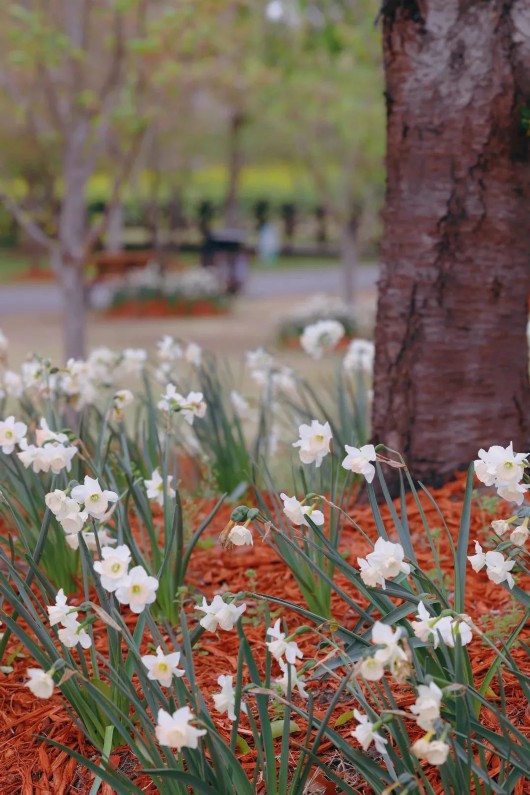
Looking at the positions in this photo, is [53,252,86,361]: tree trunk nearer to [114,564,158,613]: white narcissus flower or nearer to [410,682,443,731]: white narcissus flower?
[114,564,158,613]: white narcissus flower

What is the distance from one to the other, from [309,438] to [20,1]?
7402 millimetres

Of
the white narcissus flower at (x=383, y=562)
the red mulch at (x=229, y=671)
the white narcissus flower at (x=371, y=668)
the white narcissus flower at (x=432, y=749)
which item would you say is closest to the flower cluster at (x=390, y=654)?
the white narcissus flower at (x=371, y=668)

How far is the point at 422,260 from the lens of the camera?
3.31 metres

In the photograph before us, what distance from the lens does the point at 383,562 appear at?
1.66 m

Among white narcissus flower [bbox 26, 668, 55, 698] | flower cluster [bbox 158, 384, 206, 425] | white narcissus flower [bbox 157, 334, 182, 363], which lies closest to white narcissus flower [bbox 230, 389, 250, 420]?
white narcissus flower [bbox 157, 334, 182, 363]

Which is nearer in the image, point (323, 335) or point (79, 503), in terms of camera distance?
point (79, 503)

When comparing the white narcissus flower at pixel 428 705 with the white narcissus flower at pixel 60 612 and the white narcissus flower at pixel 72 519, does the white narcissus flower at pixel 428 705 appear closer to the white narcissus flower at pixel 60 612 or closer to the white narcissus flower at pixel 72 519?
the white narcissus flower at pixel 60 612

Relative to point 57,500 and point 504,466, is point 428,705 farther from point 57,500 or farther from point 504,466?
point 57,500

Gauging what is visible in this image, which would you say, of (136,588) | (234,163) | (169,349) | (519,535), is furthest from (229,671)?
(234,163)

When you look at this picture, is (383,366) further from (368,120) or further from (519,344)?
(368,120)

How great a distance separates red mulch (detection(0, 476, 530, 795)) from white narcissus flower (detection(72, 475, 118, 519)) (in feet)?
1.54

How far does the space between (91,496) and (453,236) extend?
186 cm

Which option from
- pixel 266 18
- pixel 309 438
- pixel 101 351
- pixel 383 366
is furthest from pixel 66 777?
pixel 266 18

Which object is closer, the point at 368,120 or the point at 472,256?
the point at 472,256
